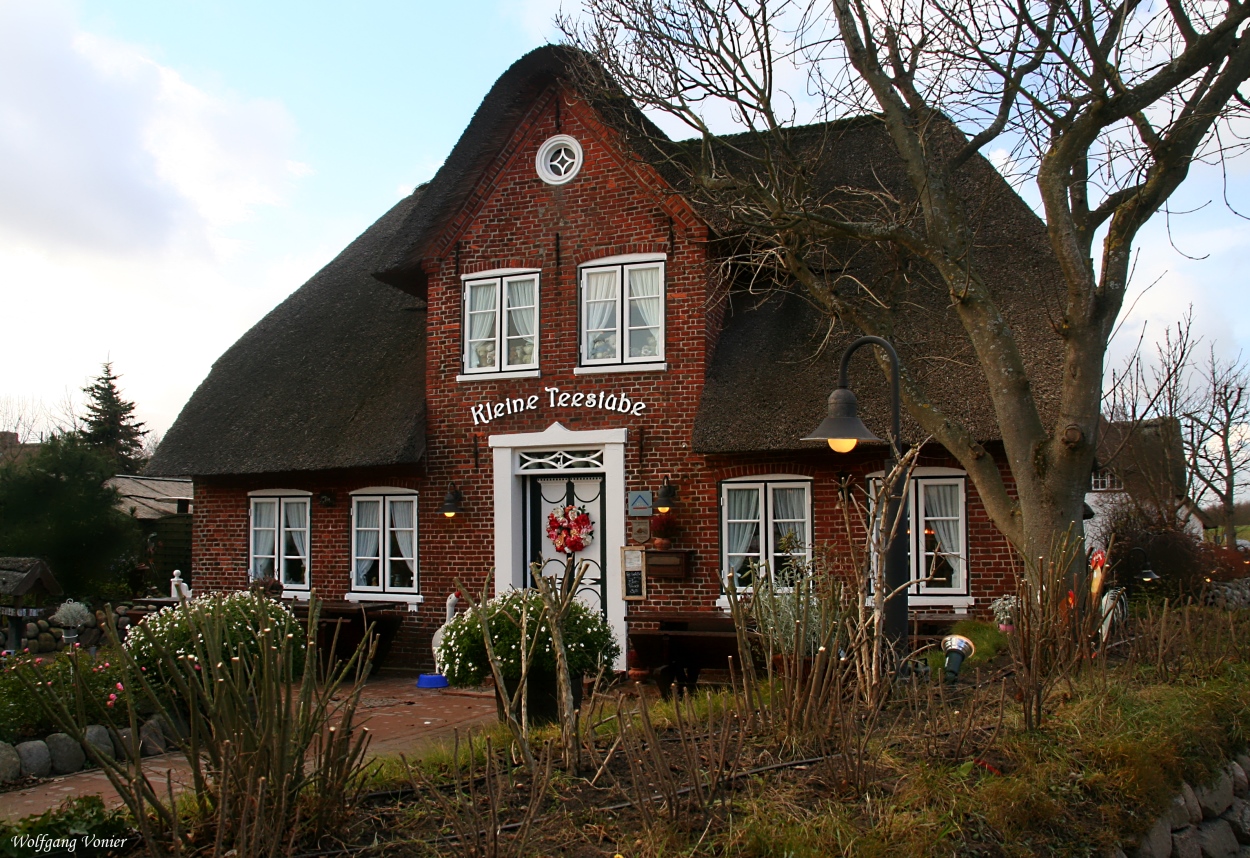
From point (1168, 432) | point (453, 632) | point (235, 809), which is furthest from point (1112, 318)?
point (1168, 432)

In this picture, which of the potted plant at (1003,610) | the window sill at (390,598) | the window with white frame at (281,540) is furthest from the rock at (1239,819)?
the window with white frame at (281,540)

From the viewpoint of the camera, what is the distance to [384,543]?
13.5 meters

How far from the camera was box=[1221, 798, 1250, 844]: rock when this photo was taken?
6.45 metres

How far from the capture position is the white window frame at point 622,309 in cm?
1232

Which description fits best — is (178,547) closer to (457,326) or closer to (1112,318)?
(457,326)

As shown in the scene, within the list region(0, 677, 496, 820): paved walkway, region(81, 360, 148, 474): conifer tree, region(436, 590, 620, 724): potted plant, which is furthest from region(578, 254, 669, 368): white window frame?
region(81, 360, 148, 474): conifer tree

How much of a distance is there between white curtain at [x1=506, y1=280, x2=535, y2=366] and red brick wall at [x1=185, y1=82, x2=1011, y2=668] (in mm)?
211

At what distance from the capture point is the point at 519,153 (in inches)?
520

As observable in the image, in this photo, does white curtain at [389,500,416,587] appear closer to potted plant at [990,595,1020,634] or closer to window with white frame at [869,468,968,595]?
window with white frame at [869,468,968,595]

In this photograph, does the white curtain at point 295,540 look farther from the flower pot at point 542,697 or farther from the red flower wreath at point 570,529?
the flower pot at point 542,697

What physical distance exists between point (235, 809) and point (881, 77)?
8823 mm

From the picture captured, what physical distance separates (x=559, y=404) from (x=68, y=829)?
8831mm

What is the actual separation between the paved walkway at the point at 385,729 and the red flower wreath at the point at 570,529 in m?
2.09

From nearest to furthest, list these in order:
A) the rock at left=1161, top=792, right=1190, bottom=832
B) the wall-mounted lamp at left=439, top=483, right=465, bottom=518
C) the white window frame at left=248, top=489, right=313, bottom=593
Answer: the rock at left=1161, top=792, right=1190, bottom=832 < the wall-mounted lamp at left=439, top=483, right=465, bottom=518 < the white window frame at left=248, top=489, right=313, bottom=593
